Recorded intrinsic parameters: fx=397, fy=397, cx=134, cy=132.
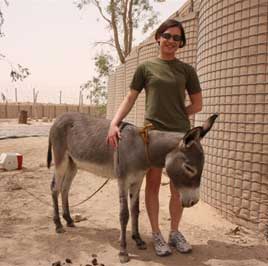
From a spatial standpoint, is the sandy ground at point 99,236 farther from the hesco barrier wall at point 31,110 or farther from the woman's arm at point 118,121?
the hesco barrier wall at point 31,110

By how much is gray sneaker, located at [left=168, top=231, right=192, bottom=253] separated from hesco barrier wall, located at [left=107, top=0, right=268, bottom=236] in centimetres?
108

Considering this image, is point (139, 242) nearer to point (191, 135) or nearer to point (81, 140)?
point (81, 140)

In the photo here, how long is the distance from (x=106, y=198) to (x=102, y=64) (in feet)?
67.1

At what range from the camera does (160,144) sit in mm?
3896

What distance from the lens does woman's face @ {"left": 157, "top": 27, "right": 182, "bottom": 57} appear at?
395 centimetres

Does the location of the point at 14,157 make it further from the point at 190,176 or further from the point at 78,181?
the point at 190,176

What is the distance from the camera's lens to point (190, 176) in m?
3.59

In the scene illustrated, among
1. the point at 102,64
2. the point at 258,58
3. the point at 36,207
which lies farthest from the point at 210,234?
the point at 102,64

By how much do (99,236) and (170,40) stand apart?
8.14 ft

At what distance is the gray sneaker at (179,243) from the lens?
14.1ft

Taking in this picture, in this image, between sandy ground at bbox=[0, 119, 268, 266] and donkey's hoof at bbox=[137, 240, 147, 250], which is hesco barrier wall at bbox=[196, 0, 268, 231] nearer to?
sandy ground at bbox=[0, 119, 268, 266]

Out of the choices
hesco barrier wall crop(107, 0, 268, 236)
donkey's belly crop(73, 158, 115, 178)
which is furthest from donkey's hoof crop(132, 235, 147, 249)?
hesco barrier wall crop(107, 0, 268, 236)

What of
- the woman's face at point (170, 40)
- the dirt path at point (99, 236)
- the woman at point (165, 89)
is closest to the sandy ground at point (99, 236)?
the dirt path at point (99, 236)

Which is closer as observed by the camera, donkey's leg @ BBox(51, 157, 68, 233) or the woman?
the woman
